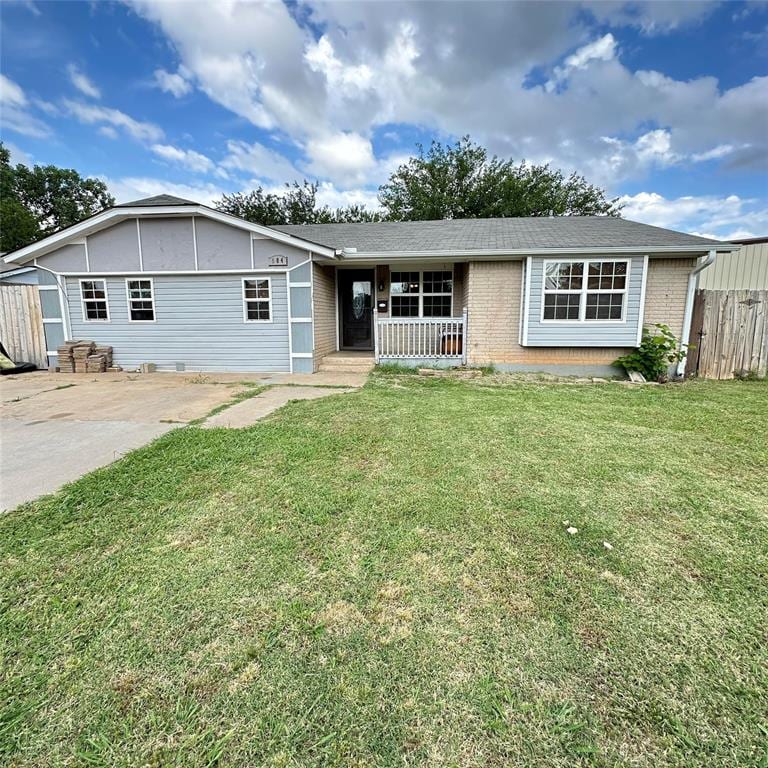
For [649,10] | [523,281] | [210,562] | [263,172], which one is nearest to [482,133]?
[263,172]

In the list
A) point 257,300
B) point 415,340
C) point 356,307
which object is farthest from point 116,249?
point 415,340

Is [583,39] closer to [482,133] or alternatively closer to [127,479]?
[482,133]

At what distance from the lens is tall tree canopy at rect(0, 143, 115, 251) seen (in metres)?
35.1

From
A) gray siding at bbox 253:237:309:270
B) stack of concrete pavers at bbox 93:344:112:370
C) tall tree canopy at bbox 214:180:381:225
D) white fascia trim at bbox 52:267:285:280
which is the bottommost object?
stack of concrete pavers at bbox 93:344:112:370

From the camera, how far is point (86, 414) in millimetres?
5344

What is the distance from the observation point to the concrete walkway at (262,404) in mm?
5012

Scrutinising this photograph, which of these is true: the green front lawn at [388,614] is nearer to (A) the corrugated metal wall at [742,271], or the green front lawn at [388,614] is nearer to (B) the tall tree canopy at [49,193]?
(A) the corrugated metal wall at [742,271]

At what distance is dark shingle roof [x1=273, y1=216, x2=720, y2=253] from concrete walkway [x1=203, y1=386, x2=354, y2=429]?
3.92m

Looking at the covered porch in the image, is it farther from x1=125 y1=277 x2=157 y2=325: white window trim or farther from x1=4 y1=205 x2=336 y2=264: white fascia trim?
x1=125 y1=277 x2=157 y2=325: white window trim

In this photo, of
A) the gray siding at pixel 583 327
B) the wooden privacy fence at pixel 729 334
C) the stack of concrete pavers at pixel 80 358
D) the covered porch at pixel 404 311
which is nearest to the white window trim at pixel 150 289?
the stack of concrete pavers at pixel 80 358

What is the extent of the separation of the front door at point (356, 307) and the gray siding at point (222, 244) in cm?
302

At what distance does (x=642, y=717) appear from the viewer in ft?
4.44

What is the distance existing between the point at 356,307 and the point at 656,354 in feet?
24.9

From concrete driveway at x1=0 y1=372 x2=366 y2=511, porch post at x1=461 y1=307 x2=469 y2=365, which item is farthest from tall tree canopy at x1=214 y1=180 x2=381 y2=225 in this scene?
porch post at x1=461 y1=307 x2=469 y2=365
